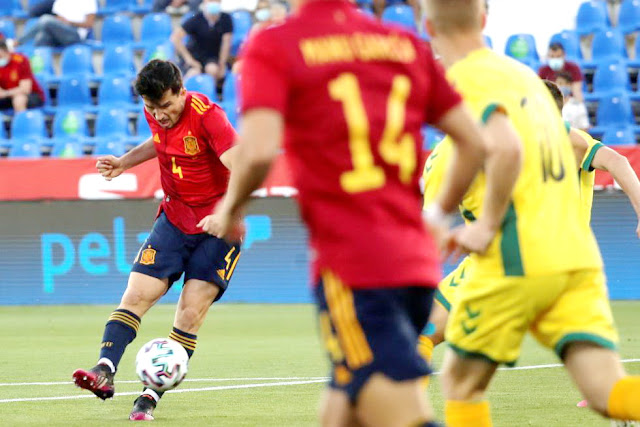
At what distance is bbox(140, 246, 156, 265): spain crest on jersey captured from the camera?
754 centimetres

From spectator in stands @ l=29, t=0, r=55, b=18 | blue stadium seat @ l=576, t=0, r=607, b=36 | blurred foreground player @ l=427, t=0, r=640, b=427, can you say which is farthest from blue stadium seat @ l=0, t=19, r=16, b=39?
blurred foreground player @ l=427, t=0, r=640, b=427

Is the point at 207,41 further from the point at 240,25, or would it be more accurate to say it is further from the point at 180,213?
the point at 180,213

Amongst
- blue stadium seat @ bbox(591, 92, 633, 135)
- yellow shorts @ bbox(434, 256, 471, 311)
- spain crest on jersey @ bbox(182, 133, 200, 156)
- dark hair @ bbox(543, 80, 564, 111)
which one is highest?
dark hair @ bbox(543, 80, 564, 111)

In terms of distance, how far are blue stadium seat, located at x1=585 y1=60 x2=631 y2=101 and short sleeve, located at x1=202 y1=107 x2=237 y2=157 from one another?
11297mm

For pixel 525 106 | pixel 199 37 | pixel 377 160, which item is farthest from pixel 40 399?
pixel 199 37

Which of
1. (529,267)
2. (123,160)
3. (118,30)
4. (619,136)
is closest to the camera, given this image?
(529,267)

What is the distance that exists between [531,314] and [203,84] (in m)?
14.2

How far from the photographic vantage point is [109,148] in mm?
18422

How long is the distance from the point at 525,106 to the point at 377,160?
47.5 inches

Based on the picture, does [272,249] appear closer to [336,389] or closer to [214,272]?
[214,272]

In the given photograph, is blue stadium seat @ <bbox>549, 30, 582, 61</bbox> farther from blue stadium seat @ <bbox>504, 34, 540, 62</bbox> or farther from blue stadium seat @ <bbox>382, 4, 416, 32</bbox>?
blue stadium seat @ <bbox>382, 4, 416, 32</bbox>

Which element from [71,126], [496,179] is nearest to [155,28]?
[71,126]

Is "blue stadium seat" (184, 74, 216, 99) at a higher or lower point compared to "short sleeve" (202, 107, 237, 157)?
lower

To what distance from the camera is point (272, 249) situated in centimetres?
1602
